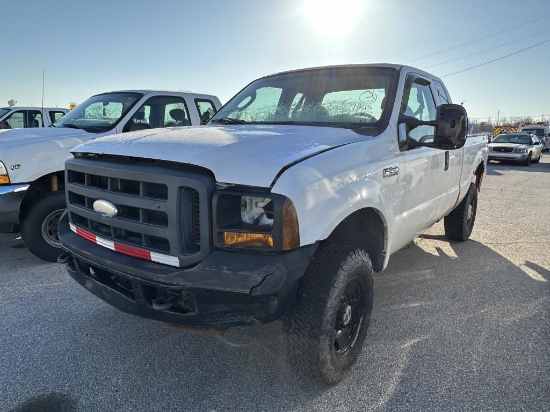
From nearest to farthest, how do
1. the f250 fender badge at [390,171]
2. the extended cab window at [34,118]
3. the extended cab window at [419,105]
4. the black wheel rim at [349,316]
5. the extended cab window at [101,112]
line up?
1. the black wheel rim at [349,316]
2. the f250 fender badge at [390,171]
3. the extended cab window at [419,105]
4. the extended cab window at [101,112]
5. the extended cab window at [34,118]

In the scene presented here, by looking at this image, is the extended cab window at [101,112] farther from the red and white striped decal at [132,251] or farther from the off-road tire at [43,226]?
the red and white striped decal at [132,251]

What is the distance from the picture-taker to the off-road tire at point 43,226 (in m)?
4.34

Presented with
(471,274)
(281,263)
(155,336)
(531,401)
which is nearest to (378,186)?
(281,263)

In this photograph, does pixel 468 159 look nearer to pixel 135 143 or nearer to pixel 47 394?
pixel 135 143

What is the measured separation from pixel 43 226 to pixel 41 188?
44cm

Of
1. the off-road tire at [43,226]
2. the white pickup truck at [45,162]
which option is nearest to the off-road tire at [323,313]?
the white pickup truck at [45,162]

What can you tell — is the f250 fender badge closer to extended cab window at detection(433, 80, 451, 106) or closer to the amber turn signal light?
the amber turn signal light

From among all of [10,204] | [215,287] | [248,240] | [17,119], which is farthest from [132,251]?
[17,119]

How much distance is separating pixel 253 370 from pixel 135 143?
5.25 ft

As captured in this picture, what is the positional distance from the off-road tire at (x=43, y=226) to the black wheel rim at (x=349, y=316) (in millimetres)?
3368

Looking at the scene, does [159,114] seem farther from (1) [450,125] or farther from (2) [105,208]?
(1) [450,125]

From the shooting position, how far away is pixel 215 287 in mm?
1970

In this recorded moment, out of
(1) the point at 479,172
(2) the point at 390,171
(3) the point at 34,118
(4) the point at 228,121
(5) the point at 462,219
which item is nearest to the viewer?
(2) the point at 390,171

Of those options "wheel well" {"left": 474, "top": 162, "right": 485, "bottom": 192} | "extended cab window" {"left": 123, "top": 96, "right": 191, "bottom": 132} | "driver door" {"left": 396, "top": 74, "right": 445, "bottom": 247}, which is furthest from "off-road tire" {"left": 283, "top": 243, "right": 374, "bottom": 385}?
"wheel well" {"left": 474, "top": 162, "right": 485, "bottom": 192}
